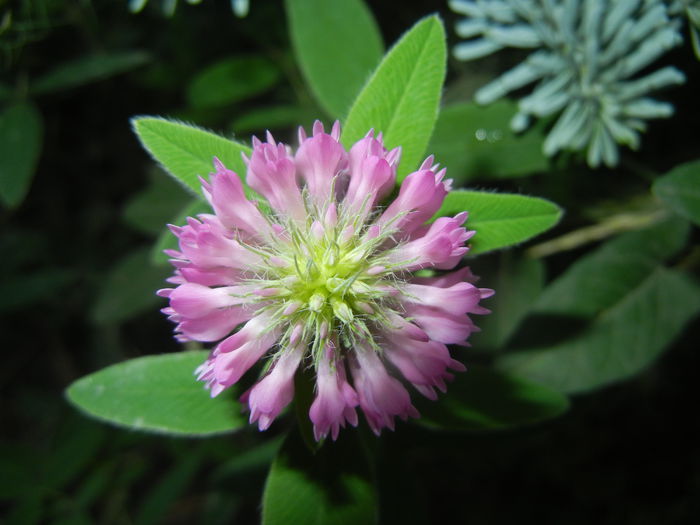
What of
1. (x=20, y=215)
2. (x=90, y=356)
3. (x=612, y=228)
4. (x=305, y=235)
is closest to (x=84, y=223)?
(x=20, y=215)

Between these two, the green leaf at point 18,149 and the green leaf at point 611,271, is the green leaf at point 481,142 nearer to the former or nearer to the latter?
the green leaf at point 611,271

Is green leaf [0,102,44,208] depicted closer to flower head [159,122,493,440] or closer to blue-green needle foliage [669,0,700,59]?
flower head [159,122,493,440]

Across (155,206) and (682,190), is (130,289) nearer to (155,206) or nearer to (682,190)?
(155,206)

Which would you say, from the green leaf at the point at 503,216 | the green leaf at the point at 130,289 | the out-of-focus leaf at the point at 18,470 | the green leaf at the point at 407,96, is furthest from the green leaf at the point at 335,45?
the out-of-focus leaf at the point at 18,470

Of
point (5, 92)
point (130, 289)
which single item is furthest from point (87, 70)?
point (130, 289)

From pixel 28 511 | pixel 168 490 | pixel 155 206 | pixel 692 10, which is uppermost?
pixel 692 10

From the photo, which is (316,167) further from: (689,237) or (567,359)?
(689,237)
